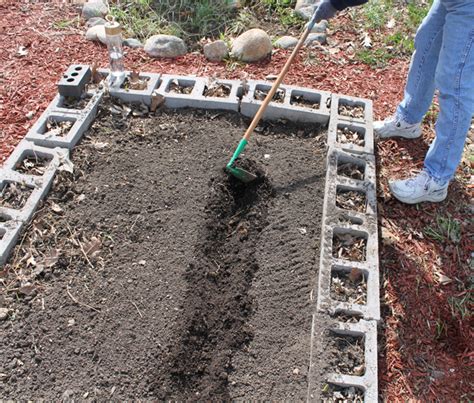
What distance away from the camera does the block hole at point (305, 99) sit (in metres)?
4.28

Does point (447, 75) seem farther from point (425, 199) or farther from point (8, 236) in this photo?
point (8, 236)

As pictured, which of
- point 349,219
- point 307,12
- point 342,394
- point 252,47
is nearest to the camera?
point 342,394

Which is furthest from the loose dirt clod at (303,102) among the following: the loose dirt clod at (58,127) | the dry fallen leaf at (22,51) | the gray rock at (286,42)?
the dry fallen leaf at (22,51)

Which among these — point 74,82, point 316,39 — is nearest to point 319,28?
point 316,39

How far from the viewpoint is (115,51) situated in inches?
168

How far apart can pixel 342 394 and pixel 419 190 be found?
174 cm

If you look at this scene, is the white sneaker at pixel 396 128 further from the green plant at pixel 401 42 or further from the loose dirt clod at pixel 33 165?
the loose dirt clod at pixel 33 165

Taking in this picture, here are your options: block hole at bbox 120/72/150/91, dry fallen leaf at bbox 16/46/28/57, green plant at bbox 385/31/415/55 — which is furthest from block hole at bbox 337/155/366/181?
dry fallen leaf at bbox 16/46/28/57

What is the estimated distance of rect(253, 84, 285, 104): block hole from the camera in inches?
167

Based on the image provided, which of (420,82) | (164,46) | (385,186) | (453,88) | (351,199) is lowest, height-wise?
(385,186)

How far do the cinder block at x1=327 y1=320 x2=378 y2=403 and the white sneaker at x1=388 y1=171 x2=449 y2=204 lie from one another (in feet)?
4.15

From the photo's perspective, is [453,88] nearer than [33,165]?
Yes

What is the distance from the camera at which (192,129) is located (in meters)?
4.03

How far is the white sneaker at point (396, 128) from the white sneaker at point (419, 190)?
0.63 meters
